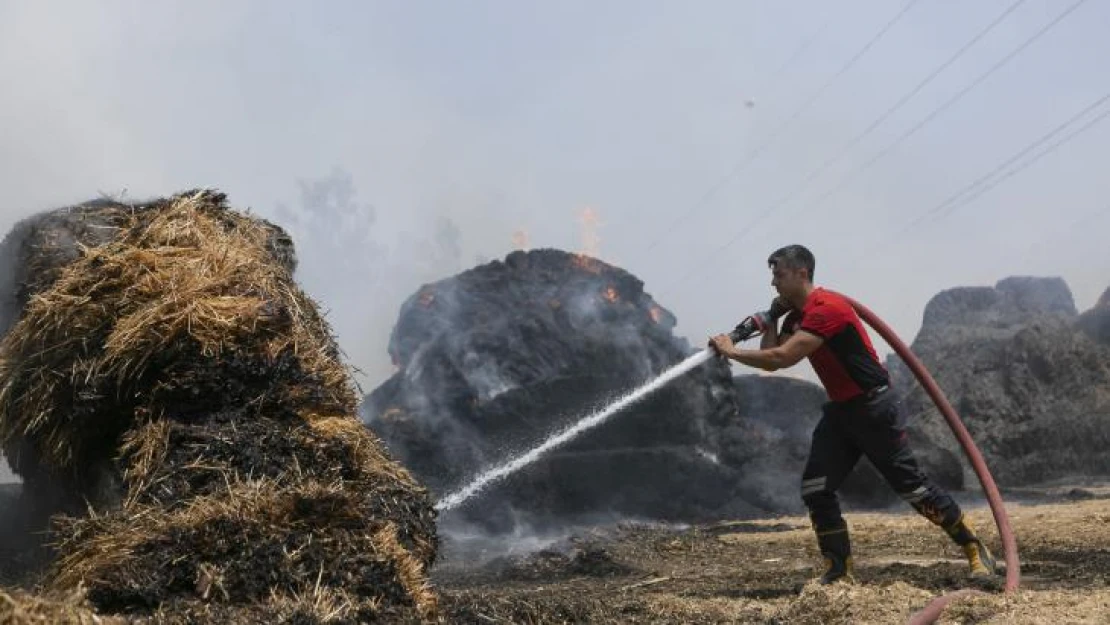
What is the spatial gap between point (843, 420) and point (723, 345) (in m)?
0.92

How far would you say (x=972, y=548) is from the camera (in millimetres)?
6281

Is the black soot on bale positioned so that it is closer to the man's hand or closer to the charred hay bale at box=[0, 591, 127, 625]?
the man's hand

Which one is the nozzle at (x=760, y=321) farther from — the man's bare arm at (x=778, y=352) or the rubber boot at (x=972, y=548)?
the rubber boot at (x=972, y=548)

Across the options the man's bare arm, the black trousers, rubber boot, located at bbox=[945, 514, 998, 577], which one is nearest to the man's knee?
the black trousers

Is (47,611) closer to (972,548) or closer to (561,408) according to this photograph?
(972,548)

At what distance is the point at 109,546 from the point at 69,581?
0.68 feet

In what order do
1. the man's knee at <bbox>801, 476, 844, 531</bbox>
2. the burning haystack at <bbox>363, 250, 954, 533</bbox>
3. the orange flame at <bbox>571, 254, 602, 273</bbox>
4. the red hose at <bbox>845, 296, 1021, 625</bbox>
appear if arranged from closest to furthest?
1. the red hose at <bbox>845, 296, 1021, 625</bbox>
2. the man's knee at <bbox>801, 476, 844, 531</bbox>
3. the burning haystack at <bbox>363, 250, 954, 533</bbox>
4. the orange flame at <bbox>571, 254, 602, 273</bbox>

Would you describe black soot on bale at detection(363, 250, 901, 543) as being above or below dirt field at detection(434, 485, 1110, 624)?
above

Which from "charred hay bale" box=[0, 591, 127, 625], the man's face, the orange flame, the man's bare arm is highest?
the orange flame

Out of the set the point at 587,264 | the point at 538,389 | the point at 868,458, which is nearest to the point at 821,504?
the point at 868,458

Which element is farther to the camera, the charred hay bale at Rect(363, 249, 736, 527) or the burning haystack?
the charred hay bale at Rect(363, 249, 736, 527)

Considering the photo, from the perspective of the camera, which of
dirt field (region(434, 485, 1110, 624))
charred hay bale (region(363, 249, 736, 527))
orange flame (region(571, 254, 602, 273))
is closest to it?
dirt field (region(434, 485, 1110, 624))

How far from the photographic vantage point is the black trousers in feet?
20.8

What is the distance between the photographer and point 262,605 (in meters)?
3.58
